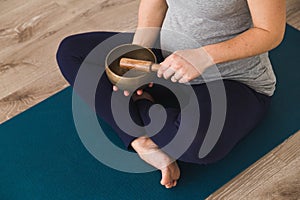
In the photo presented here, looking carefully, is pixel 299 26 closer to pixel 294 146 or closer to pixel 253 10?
pixel 294 146

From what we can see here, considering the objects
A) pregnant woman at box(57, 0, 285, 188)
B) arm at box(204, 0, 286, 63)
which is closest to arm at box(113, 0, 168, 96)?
pregnant woman at box(57, 0, 285, 188)

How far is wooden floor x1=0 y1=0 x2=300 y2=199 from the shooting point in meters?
1.16

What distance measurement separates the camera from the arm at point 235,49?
95 centimetres

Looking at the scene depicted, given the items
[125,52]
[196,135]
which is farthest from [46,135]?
[196,135]

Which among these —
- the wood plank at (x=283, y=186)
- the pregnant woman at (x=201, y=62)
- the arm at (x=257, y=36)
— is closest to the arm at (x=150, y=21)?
the pregnant woman at (x=201, y=62)

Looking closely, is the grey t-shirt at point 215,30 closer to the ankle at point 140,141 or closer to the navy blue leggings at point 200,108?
the navy blue leggings at point 200,108

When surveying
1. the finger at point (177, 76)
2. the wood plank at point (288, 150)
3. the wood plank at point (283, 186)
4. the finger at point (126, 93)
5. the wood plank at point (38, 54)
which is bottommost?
the wood plank at point (283, 186)

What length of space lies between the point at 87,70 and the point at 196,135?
344mm

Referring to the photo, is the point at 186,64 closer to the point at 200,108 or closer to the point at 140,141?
the point at 200,108

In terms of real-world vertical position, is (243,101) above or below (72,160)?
above

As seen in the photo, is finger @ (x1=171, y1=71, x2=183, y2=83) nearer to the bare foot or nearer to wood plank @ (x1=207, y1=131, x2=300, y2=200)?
the bare foot

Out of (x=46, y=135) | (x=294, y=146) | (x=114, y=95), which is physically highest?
(x=114, y=95)

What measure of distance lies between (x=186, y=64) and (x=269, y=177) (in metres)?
0.41

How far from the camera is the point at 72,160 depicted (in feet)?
3.95
